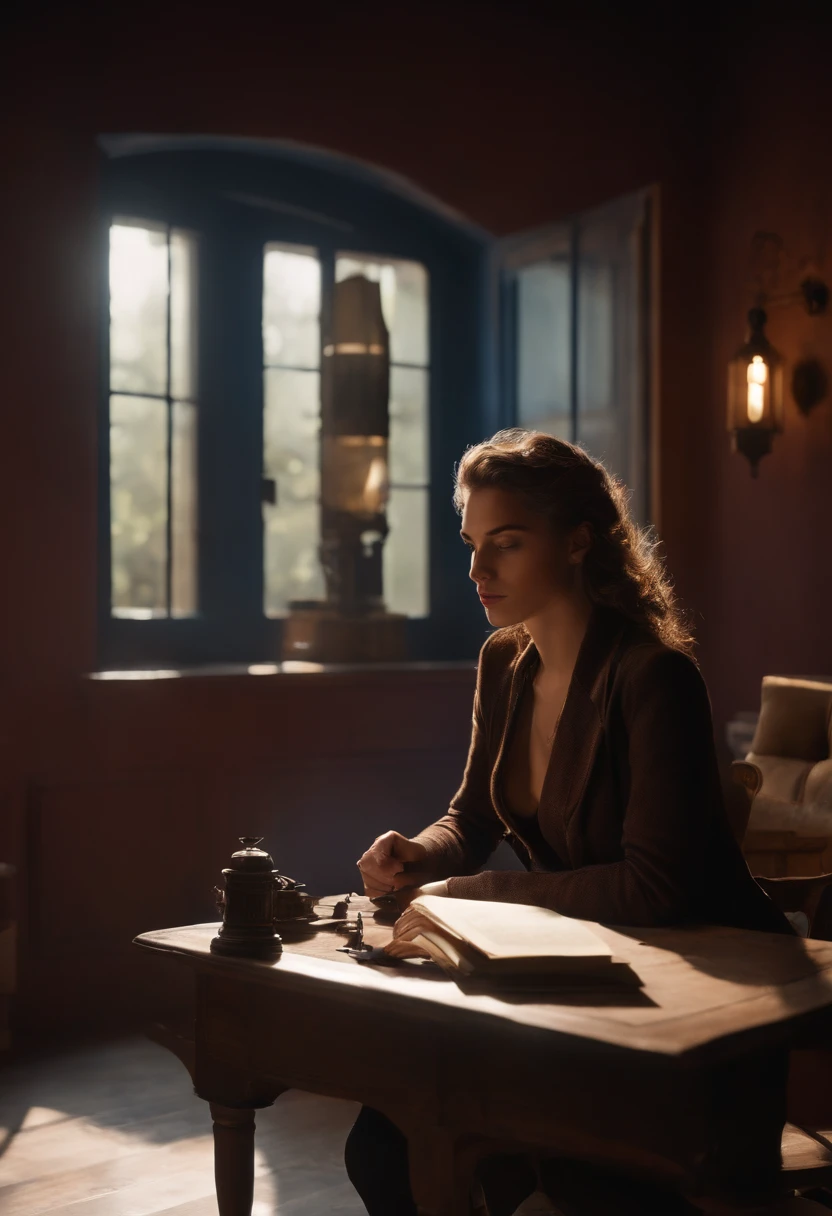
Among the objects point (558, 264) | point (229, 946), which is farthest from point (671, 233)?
point (229, 946)

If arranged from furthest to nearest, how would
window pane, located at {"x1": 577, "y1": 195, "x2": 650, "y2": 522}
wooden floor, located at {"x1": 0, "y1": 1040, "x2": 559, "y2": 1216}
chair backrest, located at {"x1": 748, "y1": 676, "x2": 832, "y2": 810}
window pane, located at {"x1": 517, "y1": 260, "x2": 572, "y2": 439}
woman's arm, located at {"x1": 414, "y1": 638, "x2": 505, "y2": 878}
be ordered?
1. window pane, located at {"x1": 517, "y1": 260, "x2": 572, "y2": 439}
2. window pane, located at {"x1": 577, "y1": 195, "x2": 650, "y2": 522}
3. chair backrest, located at {"x1": 748, "y1": 676, "x2": 832, "y2": 810}
4. wooden floor, located at {"x1": 0, "y1": 1040, "x2": 559, "y2": 1216}
5. woman's arm, located at {"x1": 414, "y1": 638, "x2": 505, "y2": 878}

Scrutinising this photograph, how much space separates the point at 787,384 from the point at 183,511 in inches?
79.4

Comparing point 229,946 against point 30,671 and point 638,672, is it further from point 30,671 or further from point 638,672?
point 30,671

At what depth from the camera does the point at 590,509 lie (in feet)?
6.93

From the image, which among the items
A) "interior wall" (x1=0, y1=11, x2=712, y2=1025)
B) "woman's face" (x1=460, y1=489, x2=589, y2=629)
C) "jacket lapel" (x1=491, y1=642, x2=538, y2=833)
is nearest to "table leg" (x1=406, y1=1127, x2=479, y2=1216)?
"jacket lapel" (x1=491, y1=642, x2=538, y2=833)

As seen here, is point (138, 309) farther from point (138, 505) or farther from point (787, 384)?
point (787, 384)

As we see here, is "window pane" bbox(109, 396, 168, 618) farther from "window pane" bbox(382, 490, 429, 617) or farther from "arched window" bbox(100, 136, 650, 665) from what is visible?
"window pane" bbox(382, 490, 429, 617)

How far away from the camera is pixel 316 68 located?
4.37 m

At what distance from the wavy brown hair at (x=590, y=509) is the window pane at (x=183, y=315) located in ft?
8.19

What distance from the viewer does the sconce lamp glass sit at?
14.4 feet

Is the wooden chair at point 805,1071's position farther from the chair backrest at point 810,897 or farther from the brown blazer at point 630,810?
the brown blazer at point 630,810

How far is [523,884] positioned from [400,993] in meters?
0.43

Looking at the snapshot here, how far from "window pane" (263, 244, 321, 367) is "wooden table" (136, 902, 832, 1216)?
325 centimetres

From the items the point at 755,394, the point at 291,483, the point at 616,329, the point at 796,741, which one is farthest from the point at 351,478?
the point at 796,741
